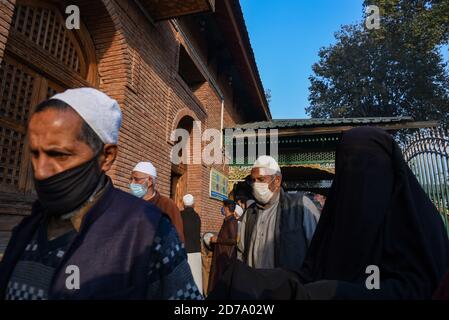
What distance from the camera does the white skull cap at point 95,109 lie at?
1038 millimetres

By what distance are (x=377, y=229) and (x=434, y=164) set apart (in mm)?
4848

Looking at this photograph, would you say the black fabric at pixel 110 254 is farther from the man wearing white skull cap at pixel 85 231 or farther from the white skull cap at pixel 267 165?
the white skull cap at pixel 267 165

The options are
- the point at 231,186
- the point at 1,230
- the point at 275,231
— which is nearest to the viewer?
the point at 275,231

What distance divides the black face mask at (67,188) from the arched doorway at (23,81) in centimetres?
261

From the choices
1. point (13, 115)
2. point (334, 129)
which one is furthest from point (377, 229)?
point (334, 129)

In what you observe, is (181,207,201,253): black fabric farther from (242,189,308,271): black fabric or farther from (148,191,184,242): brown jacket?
(242,189,308,271): black fabric

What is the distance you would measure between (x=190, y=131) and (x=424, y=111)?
20.3 m

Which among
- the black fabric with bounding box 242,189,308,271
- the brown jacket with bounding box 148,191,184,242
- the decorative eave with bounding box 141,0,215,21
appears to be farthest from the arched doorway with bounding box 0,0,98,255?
the black fabric with bounding box 242,189,308,271

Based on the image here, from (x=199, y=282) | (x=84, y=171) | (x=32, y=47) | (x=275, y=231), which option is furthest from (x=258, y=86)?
(x=84, y=171)

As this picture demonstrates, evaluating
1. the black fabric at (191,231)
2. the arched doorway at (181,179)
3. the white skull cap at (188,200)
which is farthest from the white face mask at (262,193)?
the arched doorway at (181,179)

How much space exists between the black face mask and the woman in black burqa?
589mm
